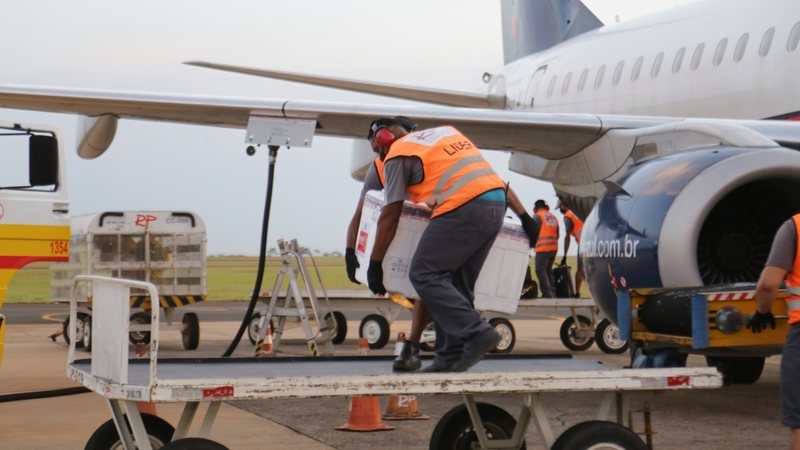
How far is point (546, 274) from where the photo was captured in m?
17.6

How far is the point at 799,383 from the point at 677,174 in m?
3.06

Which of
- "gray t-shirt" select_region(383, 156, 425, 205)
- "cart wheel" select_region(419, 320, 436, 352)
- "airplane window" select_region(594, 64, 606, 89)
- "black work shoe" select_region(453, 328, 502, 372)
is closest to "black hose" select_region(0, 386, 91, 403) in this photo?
"cart wheel" select_region(419, 320, 436, 352)

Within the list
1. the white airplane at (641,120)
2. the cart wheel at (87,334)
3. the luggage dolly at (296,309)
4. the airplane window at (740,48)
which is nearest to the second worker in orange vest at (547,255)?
the white airplane at (641,120)

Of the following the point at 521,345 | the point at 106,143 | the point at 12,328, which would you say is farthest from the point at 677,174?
the point at 12,328

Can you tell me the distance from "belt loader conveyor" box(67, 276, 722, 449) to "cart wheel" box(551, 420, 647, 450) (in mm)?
162

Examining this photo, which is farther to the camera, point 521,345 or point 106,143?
point 521,345

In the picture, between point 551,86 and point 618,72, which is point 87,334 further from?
point 551,86

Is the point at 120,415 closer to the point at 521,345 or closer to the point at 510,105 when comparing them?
the point at 521,345

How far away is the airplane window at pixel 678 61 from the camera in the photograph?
587 inches

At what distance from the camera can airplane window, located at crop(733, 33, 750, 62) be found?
44.1 ft

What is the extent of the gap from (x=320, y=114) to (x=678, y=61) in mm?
4779

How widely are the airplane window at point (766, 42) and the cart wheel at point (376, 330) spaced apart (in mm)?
5398

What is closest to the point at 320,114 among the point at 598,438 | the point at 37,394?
the point at 37,394

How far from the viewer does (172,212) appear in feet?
54.1
